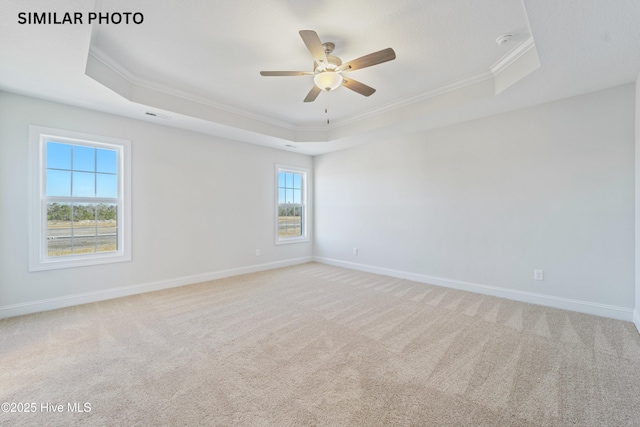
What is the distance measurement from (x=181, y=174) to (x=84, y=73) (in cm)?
187

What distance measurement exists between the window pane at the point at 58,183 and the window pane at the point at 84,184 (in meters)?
0.06

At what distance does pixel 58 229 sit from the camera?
3420mm

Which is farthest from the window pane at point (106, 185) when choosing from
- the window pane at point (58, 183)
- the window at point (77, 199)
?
the window pane at point (58, 183)

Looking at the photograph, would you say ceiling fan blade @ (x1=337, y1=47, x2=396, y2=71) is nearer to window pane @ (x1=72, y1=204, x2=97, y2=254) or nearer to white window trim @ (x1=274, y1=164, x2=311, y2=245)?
white window trim @ (x1=274, y1=164, x2=311, y2=245)

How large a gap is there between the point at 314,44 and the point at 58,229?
386 cm

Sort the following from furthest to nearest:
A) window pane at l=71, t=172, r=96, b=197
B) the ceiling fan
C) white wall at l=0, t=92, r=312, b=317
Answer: window pane at l=71, t=172, r=96, b=197 < white wall at l=0, t=92, r=312, b=317 < the ceiling fan

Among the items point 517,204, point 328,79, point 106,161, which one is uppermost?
point 328,79

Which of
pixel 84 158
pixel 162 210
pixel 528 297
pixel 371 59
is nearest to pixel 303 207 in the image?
pixel 162 210

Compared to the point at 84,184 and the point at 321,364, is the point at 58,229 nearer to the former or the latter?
the point at 84,184

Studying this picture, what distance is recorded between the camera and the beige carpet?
5.28ft

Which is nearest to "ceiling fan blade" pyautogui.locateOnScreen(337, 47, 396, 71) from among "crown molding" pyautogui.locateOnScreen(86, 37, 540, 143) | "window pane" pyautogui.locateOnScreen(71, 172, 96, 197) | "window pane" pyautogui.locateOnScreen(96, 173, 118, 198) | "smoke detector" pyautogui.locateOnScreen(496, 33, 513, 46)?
"smoke detector" pyautogui.locateOnScreen(496, 33, 513, 46)

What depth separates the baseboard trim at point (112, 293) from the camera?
10.2 feet

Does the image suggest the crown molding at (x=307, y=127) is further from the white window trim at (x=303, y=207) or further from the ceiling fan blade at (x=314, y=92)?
the ceiling fan blade at (x=314, y=92)

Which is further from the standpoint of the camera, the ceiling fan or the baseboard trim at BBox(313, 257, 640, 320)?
the baseboard trim at BBox(313, 257, 640, 320)
